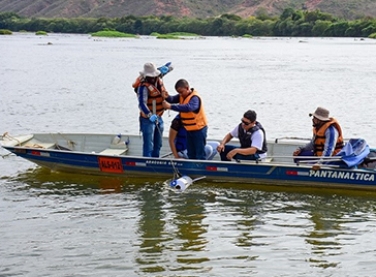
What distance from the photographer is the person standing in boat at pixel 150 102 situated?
538 inches

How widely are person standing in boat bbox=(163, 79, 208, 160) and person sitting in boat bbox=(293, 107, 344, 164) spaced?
82.9 inches

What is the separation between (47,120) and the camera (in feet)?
81.3

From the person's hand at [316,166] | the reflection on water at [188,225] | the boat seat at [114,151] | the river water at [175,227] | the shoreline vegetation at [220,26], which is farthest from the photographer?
the shoreline vegetation at [220,26]

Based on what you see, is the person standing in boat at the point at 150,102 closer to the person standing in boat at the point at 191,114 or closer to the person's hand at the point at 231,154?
the person standing in boat at the point at 191,114

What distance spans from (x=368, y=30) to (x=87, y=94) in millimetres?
90434

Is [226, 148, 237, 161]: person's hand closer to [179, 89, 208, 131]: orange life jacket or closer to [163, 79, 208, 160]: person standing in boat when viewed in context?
[163, 79, 208, 160]: person standing in boat

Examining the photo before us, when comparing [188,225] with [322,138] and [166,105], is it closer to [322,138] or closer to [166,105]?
[166,105]

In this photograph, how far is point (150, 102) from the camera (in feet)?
45.6

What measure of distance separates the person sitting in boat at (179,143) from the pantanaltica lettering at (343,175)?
216 centimetres

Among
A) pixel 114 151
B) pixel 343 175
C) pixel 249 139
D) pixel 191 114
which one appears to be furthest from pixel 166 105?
pixel 343 175

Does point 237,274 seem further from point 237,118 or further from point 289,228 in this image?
point 237,118

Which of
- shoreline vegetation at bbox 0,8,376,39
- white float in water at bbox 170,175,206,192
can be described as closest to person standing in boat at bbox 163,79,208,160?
white float in water at bbox 170,175,206,192

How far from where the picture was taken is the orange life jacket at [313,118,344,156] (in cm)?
1278

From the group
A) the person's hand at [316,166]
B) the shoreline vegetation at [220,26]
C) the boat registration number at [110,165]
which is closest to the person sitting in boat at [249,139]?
the person's hand at [316,166]
